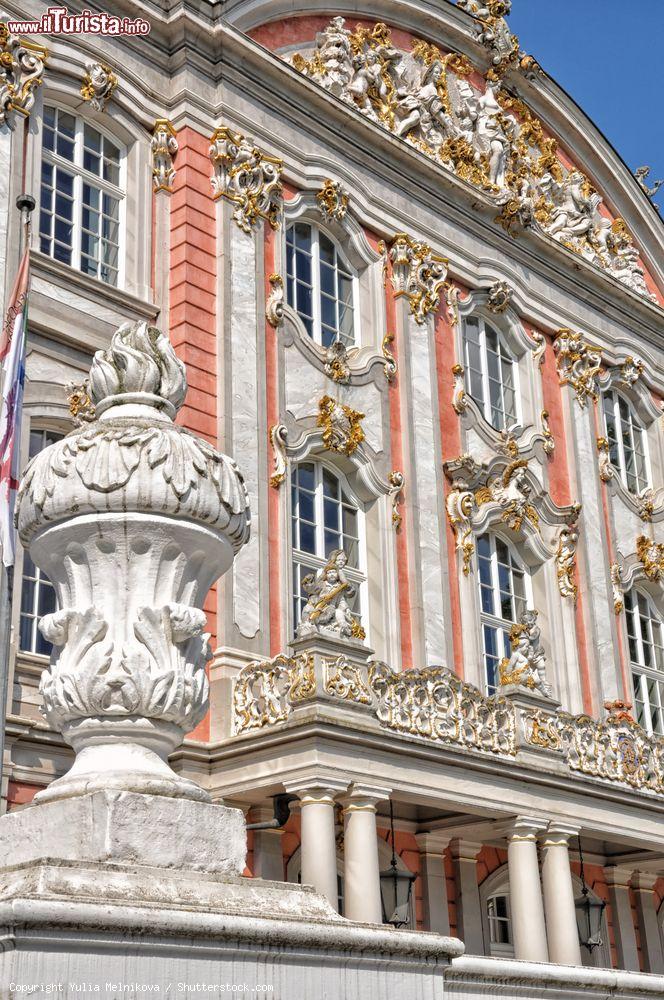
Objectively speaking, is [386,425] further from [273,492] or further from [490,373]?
[490,373]

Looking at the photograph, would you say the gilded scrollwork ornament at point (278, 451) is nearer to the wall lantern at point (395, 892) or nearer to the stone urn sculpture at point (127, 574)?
the wall lantern at point (395, 892)

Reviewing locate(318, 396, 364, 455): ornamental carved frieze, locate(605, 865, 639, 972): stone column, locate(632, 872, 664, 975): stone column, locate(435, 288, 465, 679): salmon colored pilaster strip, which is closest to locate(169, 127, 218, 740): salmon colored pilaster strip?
locate(318, 396, 364, 455): ornamental carved frieze

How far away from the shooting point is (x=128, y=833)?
4750 mm

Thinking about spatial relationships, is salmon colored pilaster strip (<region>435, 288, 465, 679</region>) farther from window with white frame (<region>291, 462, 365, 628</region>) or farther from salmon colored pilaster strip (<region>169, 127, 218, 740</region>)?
salmon colored pilaster strip (<region>169, 127, 218, 740</region>)

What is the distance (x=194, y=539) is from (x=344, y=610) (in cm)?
837

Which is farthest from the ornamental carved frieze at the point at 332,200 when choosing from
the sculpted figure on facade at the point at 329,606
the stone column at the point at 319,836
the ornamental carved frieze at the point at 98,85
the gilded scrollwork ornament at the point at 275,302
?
the stone column at the point at 319,836

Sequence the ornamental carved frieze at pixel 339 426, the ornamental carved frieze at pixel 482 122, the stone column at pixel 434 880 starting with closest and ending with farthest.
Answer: the stone column at pixel 434 880, the ornamental carved frieze at pixel 339 426, the ornamental carved frieze at pixel 482 122

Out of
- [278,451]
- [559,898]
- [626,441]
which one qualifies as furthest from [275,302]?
[626,441]

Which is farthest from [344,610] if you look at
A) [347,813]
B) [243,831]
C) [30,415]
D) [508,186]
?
[508,186]

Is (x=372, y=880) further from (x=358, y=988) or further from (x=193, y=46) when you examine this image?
(x=193, y=46)

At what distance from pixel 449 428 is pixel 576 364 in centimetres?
413

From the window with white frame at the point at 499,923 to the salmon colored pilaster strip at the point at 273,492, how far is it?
484cm

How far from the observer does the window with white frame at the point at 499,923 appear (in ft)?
57.2

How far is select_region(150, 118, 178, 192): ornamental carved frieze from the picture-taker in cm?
1689
